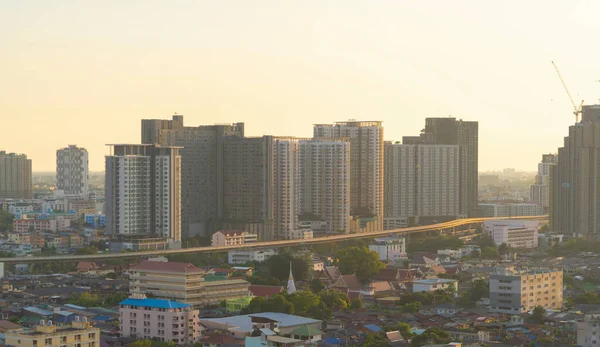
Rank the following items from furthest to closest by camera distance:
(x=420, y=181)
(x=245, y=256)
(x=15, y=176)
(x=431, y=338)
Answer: (x=15, y=176), (x=420, y=181), (x=245, y=256), (x=431, y=338)

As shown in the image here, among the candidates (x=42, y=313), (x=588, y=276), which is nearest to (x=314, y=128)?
(x=588, y=276)

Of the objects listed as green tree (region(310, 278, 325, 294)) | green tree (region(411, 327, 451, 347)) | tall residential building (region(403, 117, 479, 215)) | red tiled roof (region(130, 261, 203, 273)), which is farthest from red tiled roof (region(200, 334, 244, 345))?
tall residential building (region(403, 117, 479, 215))

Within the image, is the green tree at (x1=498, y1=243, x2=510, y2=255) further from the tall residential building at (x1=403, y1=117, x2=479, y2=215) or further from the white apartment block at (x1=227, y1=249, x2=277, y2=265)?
Answer: the tall residential building at (x1=403, y1=117, x2=479, y2=215)

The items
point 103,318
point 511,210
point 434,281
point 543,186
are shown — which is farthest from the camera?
point 543,186

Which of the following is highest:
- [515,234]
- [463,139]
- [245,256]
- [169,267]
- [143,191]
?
[463,139]

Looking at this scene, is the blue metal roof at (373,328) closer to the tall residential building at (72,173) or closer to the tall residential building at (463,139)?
the tall residential building at (463,139)

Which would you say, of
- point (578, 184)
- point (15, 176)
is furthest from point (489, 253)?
point (15, 176)

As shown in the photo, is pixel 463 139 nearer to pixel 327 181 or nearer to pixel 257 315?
pixel 327 181
